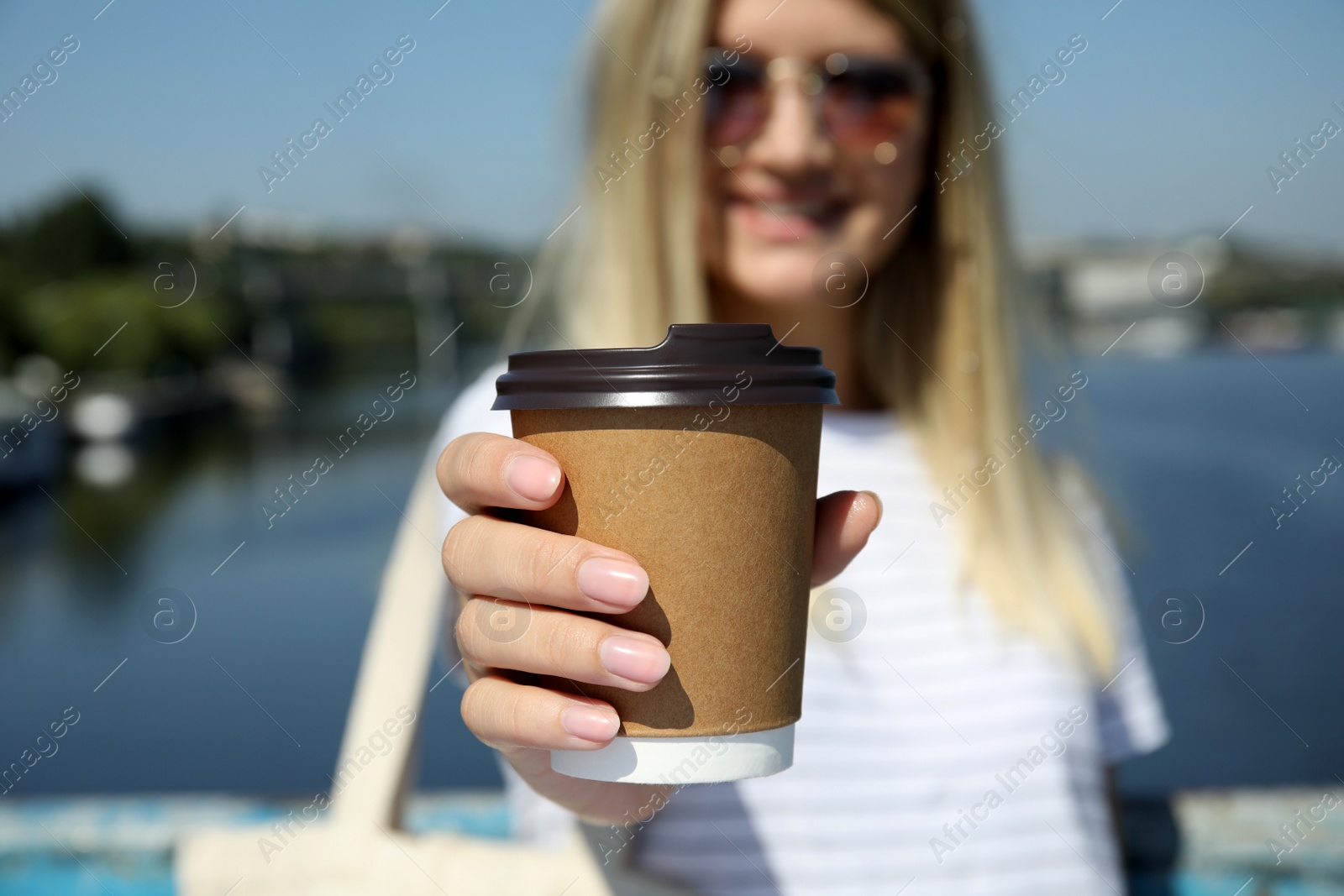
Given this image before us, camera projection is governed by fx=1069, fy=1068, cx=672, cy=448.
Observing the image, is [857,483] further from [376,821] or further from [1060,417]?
[376,821]

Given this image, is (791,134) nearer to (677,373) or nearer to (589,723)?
(677,373)

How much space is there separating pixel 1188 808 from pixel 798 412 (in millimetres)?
1591

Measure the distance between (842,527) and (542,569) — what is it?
339 millimetres

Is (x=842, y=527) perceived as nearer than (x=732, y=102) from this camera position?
Yes

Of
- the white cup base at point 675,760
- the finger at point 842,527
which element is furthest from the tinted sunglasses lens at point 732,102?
the white cup base at point 675,760

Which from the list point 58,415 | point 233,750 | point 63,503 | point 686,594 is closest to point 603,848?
point 686,594

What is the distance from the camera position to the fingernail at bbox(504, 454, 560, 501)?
947 millimetres

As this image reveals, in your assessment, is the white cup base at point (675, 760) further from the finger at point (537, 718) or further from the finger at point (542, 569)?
the finger at point (542, 569)

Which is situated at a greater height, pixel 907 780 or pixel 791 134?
pixel 791 134

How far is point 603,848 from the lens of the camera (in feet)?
4.82

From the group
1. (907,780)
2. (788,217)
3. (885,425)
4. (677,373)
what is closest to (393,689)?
(677,373)

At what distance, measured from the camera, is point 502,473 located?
3.15 feet

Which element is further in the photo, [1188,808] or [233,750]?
[233,750]

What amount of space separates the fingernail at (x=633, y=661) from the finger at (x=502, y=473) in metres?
0.14
